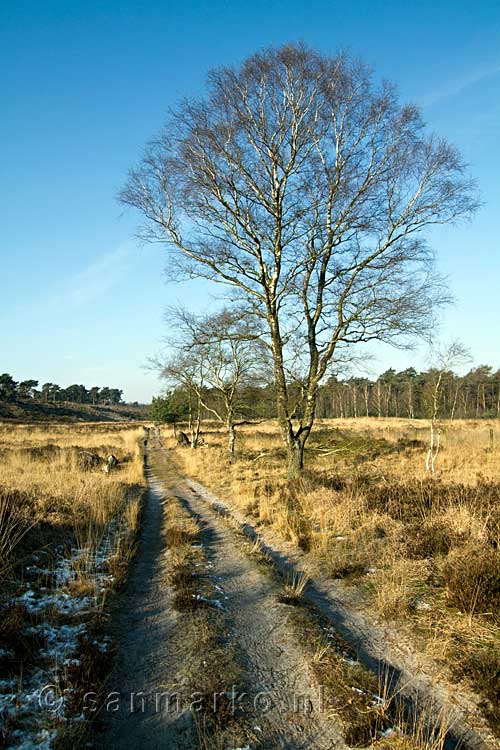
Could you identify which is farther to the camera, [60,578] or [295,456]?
[295,456]

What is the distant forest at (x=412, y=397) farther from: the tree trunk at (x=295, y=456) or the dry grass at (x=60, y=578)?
the dry grass at (x=60, y=578)

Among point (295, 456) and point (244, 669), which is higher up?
point (295, 456)

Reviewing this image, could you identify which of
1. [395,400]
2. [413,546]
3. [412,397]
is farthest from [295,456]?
[395,400]

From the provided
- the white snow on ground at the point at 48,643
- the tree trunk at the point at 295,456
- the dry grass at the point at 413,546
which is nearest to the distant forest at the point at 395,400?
the tree trunk at the point at 295,456

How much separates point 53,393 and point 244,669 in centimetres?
11720

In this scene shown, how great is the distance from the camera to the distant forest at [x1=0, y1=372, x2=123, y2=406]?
78.2m

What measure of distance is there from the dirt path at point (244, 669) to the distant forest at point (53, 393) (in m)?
82.4

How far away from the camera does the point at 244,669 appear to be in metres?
3.72

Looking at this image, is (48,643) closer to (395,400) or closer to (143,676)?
(143,676)

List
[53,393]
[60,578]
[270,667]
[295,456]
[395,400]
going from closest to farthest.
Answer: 1. [270,667]
2. [60,578]
3. [295,456]
4. [395,400]
5. [53,393]

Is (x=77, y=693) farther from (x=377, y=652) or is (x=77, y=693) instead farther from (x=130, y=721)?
(x=377, y=652)

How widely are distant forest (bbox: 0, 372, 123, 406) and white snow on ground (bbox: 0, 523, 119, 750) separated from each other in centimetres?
8099

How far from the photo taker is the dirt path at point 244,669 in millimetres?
2934

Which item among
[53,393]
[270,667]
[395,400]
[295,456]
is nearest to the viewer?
[270,667]
